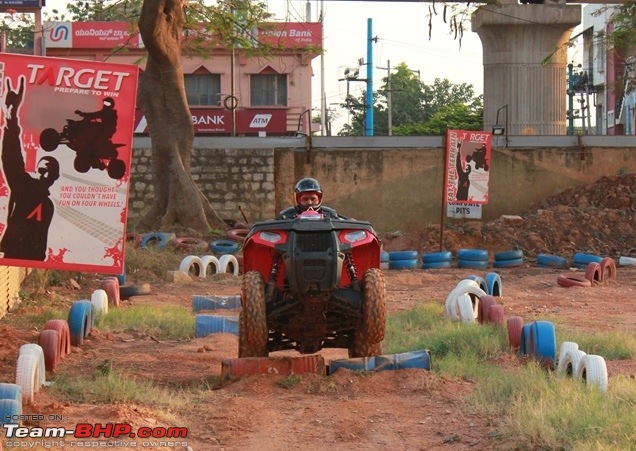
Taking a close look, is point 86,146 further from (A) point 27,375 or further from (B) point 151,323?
(B) point 151,323

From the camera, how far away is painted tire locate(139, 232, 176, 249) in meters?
23.2

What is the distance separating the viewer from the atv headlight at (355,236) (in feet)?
32.3

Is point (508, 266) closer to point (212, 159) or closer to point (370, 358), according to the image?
point (212, 159)

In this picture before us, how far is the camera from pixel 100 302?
46.4 feet

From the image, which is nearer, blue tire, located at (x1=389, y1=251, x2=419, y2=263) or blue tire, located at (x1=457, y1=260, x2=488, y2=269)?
blue tire, located at (x1=389, y1=251, x2=419, y2=263)

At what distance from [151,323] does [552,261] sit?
12.1m

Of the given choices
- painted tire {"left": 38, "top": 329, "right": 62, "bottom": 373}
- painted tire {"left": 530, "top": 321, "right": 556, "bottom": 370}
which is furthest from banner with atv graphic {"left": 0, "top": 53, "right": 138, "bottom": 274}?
painted tire {"left": 530, "top": 321, "right": 556, "bottom": 370}

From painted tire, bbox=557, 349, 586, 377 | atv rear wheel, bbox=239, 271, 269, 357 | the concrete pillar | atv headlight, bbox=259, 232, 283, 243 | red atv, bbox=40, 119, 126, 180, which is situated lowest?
painted tire, bbox=557, 349, 586, 377

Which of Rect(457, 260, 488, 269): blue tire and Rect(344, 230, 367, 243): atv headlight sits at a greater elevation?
Rect(344, 230, 367, 243): atv headlight

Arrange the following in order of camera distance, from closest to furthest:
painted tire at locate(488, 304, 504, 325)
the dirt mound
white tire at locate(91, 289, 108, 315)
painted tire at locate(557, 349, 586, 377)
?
painted tire at locate(557, 349, 586, 377) < painted tire at locate(488, 304, 504, 325) < white tire at locate(91, 289, 108, 315) < the dirt mound

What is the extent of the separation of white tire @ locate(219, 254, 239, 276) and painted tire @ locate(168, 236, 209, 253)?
234 centimetres

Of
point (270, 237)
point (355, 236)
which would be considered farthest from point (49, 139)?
point (355, 236)

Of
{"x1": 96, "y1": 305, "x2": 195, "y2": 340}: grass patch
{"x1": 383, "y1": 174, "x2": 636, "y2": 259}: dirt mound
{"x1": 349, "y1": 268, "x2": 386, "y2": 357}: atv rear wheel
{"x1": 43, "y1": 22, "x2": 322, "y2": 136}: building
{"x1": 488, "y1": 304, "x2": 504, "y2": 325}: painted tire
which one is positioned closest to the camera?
{"x1": 349, "y1": 268, "x2": 386, "y2": 357}: atv rear wheel

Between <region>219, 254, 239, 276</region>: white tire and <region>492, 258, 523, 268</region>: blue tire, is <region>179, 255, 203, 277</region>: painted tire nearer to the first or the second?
<region>219, 254, 239, 276</region>: white tire
